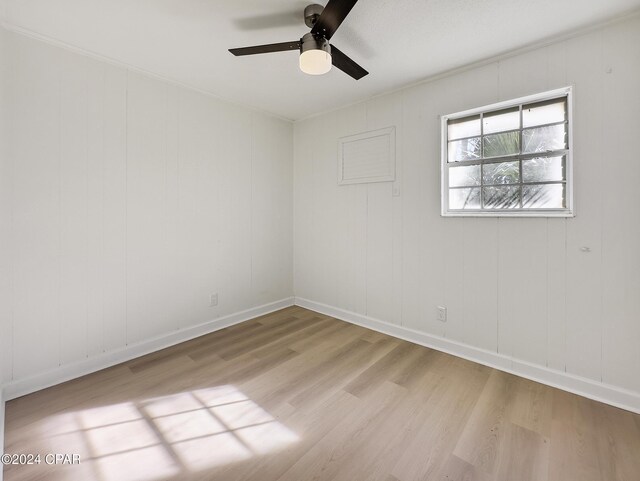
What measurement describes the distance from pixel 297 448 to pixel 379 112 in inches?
117

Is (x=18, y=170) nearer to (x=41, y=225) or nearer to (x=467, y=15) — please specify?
(x=41, y=225)

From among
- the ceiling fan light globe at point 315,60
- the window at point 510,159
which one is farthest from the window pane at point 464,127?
the ceiling fan light globe at point 315,60

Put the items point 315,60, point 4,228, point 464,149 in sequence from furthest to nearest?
point 464,149
point 4,228
point 315,60

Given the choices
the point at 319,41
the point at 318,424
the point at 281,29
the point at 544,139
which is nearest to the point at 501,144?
the point at 544,139

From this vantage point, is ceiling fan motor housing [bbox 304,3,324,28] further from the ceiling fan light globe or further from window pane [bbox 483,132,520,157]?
window pane [bbox 483,132,520,157]

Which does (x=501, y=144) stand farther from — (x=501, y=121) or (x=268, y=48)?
(x=268, y=48)

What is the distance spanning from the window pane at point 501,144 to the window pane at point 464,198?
325mm

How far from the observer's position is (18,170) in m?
1.97

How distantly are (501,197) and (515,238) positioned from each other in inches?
14.3

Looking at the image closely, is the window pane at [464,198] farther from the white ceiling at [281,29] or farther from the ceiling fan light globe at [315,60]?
the ceiling fan light globe at [315,60]

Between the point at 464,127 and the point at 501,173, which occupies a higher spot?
the point at 464,127

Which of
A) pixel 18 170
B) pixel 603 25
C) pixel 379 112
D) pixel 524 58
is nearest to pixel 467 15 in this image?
pixel 524 58

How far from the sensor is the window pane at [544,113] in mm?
2160

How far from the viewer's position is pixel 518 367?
2.29m
